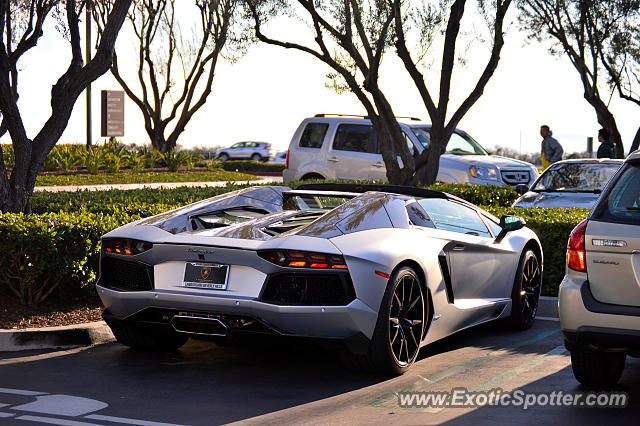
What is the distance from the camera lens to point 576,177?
15008 millimetres

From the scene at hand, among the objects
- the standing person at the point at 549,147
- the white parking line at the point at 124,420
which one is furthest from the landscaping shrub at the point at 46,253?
the standing person at the point at 549,147

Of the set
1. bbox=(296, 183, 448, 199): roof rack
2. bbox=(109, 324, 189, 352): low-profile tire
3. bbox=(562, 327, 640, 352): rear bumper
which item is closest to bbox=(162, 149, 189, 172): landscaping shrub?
bbox=(296, 183, 448, 199): roof rack

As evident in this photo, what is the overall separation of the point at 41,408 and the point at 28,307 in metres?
3.03

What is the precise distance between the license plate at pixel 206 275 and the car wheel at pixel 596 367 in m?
2.42

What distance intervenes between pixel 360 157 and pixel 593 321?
14.6 metres

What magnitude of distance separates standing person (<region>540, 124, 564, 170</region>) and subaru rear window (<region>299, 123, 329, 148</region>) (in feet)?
16.7

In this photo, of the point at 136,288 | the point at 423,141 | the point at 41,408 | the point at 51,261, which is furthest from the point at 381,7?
the point at 41,408

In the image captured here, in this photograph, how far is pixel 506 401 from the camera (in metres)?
6.16

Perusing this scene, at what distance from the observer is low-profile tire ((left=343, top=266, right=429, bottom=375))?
6.64 meters

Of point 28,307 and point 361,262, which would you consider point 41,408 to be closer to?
point 361,262

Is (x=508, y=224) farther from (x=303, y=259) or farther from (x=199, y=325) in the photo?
(x=199, y=325)

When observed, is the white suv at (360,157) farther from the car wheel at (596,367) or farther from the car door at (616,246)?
the car door at (616,246)

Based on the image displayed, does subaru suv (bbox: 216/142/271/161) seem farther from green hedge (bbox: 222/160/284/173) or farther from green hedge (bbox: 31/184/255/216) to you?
green hedge (bbox: 31/184/255/216)

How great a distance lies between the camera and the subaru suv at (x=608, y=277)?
18.8ft
